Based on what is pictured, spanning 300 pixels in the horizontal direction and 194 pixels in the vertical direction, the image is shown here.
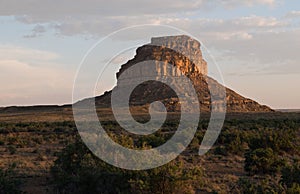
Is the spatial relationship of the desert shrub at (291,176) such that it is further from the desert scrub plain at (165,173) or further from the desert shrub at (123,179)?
the desert shrub at (123,179)

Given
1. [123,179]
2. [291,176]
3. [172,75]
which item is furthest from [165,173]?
[172,75]

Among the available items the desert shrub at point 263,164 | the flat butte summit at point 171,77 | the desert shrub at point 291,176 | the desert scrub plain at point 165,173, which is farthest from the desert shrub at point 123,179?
the flat butte summit at point 171,77

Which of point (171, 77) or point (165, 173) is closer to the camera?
point (165, 173)

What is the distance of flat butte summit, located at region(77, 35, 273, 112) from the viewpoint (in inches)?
4075

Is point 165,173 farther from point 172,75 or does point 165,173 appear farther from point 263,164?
point 172,75

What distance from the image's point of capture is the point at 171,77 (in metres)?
117

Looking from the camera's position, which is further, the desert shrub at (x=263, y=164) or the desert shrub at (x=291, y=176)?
the desert shrub at (x=263, y=164)

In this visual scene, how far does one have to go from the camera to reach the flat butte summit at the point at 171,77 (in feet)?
340

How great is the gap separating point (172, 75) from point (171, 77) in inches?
75.8

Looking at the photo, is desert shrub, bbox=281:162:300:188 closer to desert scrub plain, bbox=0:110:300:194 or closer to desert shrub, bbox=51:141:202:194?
desert scrub plain, bbox=0:110:300:194

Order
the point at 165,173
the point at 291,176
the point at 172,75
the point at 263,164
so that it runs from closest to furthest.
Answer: the point at 165,173 → the point at 291,176 → the point at 263,164 → the point at 172,75

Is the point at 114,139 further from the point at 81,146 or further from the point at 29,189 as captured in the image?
the point at 29,189

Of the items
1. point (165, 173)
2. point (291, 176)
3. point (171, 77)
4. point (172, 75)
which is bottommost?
point (291, 176)

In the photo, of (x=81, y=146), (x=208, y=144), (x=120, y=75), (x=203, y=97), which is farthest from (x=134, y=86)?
(x=81, y=146)
